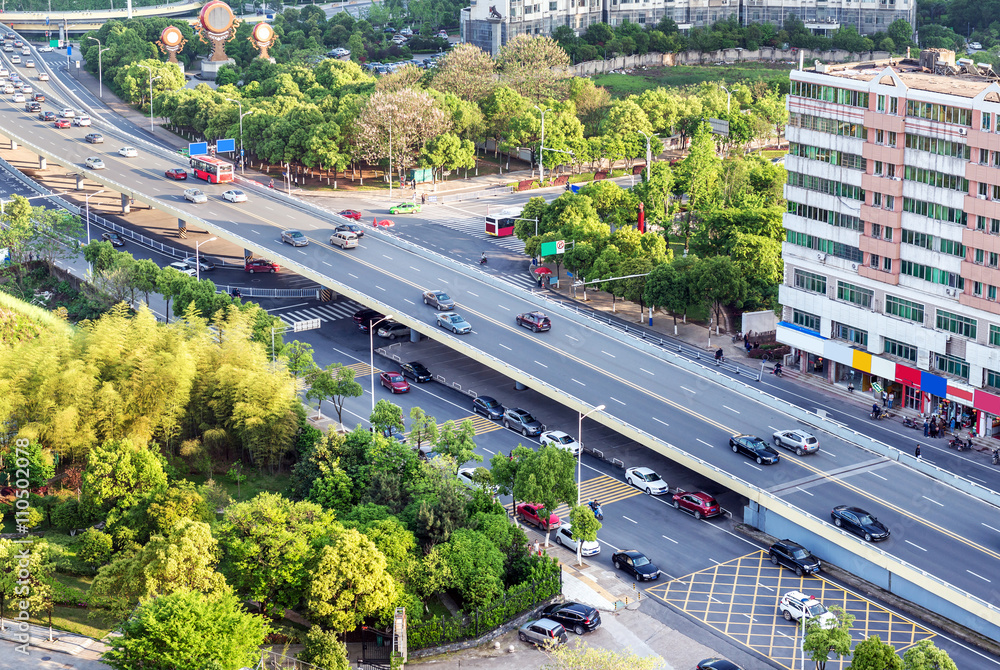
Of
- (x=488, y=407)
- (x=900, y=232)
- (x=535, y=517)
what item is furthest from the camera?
(x=488, y=407)

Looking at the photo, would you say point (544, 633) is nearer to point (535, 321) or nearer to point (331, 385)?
point (331, 385)

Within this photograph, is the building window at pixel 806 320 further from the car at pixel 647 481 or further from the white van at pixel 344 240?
the white van at pixel 344 240

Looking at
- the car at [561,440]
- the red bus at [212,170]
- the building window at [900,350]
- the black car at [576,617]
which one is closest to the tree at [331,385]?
the car at [561,440]

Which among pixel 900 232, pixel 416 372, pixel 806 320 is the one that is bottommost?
pixel 416 372

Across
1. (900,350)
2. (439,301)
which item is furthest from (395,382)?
(900,350)

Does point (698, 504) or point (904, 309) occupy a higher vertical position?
point (904, 309)

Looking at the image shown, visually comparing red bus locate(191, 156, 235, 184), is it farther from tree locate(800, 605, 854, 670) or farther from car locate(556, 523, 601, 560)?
tree locate(800, 605, 854, 670)

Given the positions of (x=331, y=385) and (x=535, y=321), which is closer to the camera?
(x=331, y=385)
